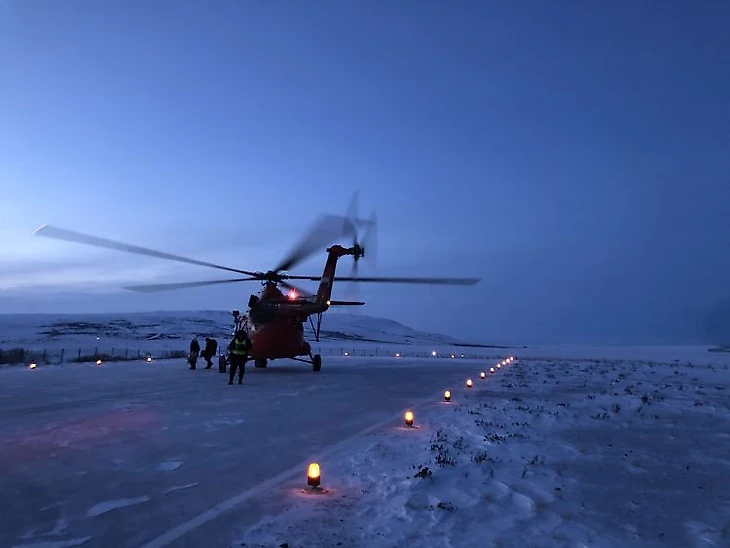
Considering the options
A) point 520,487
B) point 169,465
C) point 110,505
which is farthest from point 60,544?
point 520,487

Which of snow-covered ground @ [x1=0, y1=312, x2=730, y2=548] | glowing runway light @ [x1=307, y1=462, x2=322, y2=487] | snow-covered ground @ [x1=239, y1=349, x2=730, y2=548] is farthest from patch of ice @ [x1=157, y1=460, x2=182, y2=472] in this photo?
glowing runway light @ [x1=307, y1=462, x2=322, y2=487]

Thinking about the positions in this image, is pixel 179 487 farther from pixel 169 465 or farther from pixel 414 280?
pixel 414 280

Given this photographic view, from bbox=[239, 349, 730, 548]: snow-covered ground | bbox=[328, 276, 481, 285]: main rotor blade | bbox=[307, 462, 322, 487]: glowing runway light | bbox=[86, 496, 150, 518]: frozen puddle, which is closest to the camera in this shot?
bbox=[239, 349, 730, 548]: snow-covered ground

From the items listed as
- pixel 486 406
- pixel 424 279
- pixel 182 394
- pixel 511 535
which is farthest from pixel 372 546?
pixel 424 279

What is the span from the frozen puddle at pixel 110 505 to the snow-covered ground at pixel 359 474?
0.10 feet

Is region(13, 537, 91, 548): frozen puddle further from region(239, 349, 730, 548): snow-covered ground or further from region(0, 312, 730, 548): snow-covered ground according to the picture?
region(239, 349, 730, 548): snow-covered ground

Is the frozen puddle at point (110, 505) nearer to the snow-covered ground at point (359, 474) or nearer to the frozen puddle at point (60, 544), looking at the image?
the snow-covered ground at point (359, 474)

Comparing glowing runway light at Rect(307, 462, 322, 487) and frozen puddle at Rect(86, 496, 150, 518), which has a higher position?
glowing runway light at Rect(307, 462, 322, 487)

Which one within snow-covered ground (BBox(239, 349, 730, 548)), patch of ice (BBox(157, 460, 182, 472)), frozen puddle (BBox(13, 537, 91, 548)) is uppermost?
snow-covered ground (BBox(239, 349, 730, 548))

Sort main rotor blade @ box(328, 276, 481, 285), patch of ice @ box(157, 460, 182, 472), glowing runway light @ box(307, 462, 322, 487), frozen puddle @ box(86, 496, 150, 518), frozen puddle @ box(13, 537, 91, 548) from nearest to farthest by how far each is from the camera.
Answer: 1. frozen puddle @ box(13, 537, 91, 548)
2. frozen puddle @ box(86, 496, 150, 518)
3. glowing runway light @ box(307, 462, 322, 487)
4. patch of ice @ box(157, 460, 182, 472)
5. main rotor blade @ box(328, 276, 481, 285)

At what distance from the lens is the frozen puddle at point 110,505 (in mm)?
5926

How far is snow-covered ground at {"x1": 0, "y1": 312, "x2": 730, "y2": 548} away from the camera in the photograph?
18.0 ft

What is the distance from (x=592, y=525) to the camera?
5844 mm

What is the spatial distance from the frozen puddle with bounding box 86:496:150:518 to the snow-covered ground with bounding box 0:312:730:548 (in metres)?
0.03
